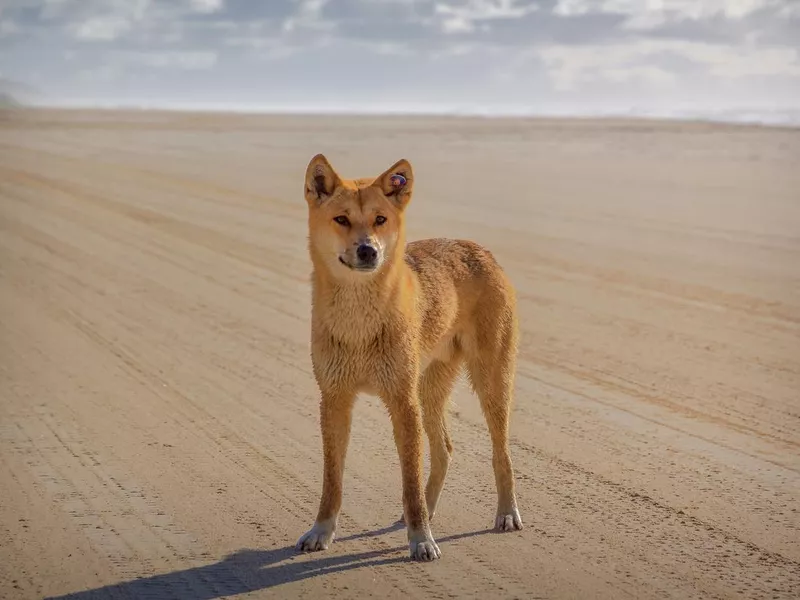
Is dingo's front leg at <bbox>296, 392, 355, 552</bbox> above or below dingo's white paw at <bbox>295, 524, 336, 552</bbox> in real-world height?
above

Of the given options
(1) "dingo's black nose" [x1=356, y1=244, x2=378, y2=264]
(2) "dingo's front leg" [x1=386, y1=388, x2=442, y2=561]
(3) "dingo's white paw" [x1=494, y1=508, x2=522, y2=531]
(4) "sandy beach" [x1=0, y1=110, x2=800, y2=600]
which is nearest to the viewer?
(1) "dingo's black nose" [x1=356, y1=244, x2=378, y2=264]

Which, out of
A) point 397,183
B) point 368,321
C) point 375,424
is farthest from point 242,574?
point 375,424

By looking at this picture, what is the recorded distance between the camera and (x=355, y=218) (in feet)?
17.1

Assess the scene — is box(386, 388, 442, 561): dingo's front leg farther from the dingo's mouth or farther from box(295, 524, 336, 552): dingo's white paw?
the dingo's mouth

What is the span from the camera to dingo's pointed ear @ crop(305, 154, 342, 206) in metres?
5.33

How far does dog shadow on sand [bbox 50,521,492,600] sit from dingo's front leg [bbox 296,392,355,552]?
8 centimetres

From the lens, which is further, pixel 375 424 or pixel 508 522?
pixel 375 424

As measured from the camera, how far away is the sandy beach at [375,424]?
5242mm

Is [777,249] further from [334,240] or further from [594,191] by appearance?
[334,240]

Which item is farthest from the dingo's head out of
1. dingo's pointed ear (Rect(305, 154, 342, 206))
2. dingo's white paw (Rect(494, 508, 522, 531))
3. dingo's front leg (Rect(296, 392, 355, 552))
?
dingo's white paw (Rect(494, 508, 522, 531))

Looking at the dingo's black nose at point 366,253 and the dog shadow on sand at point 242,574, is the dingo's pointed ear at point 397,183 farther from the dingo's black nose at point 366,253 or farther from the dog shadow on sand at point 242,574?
the dog shadow on sand at point 242,574

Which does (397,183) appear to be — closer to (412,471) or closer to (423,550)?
(412,471)

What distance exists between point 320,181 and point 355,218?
28 cm

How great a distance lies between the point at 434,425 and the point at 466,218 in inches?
496
